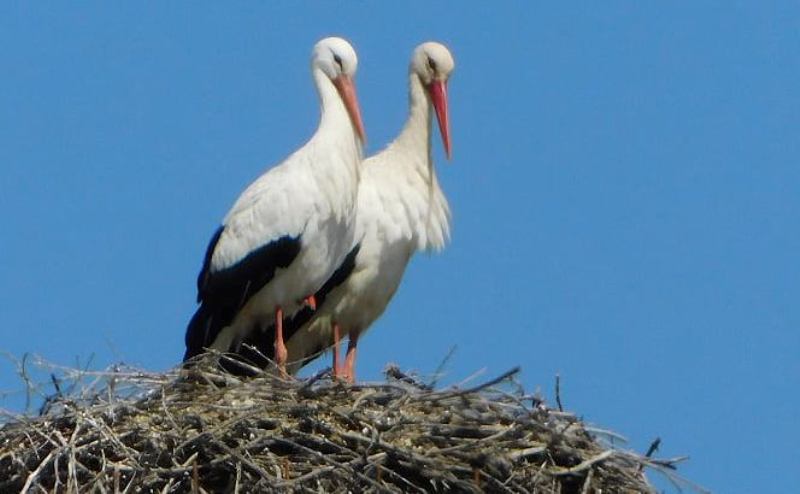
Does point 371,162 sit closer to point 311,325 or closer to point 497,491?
point 311,325

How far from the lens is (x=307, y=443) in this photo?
929cm

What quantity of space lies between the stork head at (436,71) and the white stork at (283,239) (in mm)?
684

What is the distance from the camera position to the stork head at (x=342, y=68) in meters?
11.4

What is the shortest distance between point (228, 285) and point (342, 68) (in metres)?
0.99

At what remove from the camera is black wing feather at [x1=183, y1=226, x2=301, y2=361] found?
1105 centimetres

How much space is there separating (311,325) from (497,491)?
2.64 m

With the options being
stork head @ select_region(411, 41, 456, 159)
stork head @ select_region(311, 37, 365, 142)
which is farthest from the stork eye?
stork head @ select_region(311, 37, 365, 142)

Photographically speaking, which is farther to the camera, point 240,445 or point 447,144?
point 447,144

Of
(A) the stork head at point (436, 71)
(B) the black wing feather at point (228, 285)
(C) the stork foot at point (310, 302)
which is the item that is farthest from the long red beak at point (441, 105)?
(B) the black wing feather at point (228, 285)

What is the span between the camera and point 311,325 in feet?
38.4

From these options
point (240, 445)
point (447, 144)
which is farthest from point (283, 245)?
point (240, 445)

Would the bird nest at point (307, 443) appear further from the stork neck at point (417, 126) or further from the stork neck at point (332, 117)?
the stork neck at point (417, 126)

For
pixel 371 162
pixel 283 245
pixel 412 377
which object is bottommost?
pixel 412 377

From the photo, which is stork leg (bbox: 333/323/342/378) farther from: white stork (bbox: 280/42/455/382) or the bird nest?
the bird nest
